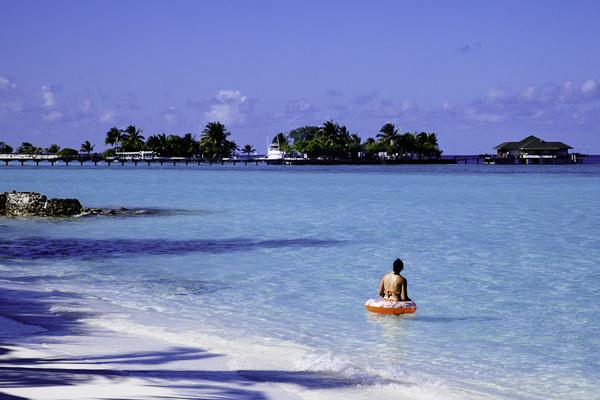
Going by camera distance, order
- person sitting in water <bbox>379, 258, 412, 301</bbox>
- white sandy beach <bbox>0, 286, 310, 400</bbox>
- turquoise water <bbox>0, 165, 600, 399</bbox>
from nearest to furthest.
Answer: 1. white sandy beach <bbox>0, 286, 310, 400</bbox>
2. turquoise water <bbox>0, 165, 600, 399</bbox>
3. person sitting in water <bbox>379, 258, 412, 301</bbox>

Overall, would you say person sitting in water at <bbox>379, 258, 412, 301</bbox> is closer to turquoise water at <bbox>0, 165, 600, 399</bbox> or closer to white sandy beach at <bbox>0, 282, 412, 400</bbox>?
turquoise water at <bbox>0, 165, 600, 399</bbox>

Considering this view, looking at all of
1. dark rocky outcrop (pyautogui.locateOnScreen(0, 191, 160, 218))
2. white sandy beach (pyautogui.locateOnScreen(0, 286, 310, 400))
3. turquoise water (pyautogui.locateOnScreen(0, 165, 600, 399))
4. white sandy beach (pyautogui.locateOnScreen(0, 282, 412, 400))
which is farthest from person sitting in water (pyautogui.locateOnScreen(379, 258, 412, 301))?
dark rocky outcrop (pyautogui.locateOnScreen(0, 191, 160, 218))

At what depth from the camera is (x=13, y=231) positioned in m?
31.3

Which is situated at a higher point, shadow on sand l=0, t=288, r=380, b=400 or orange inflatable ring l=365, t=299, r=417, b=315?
shadow on sand l=0, t=288, r=380, b=400

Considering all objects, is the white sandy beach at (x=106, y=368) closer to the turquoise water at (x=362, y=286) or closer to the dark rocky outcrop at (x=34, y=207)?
the turquoise water at (x=362, y=286)

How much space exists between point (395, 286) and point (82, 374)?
7379 millimetres

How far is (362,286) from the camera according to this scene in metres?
19.5

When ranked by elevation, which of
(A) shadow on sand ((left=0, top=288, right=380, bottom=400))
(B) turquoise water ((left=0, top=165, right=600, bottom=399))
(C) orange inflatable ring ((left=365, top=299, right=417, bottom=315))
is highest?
(A) shadow on sand ((left=0, top=288, right=380, bottom=400))

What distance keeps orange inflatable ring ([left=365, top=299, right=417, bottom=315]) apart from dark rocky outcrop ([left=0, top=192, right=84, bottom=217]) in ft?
88.4

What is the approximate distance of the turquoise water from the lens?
11.4m

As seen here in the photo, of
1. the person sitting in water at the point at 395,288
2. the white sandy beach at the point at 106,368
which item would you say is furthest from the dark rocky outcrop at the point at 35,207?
the person sitting in water at the point at 395,288

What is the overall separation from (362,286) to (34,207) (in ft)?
78.6

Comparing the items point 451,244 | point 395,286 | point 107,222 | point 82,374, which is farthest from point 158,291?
point 107,222

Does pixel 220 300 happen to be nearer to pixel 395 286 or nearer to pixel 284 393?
pixel 395 286
